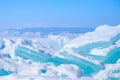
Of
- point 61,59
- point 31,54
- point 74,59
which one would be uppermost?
point 31,54

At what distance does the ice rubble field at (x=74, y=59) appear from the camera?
7.47 meters

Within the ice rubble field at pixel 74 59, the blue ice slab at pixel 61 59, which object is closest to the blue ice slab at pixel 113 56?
the ice rubble field at pixel 74 59

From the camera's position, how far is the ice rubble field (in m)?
7.47

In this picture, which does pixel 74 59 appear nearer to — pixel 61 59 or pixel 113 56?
pixel 61 59

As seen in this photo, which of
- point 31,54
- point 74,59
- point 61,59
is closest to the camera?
point 74,59

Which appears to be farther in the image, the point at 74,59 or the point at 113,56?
the point at 113,56

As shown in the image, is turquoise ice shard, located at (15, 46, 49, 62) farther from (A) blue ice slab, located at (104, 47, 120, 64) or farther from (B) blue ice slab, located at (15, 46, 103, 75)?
(A) blue ice slab, located at (104, 47, 120, 64)

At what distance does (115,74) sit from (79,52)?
1454 mm

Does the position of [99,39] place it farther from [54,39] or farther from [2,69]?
[54,39]

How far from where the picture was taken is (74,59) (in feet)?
28.2

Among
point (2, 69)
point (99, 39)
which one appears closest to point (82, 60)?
point (99, 39)

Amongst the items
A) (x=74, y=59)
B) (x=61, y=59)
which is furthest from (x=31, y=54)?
(x=74, y=59)

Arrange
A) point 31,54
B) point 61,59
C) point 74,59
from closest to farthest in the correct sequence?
point 74,59 < point 61,59 < point 31,54

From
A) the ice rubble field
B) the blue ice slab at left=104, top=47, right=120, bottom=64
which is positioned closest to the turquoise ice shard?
the ice rubble field
